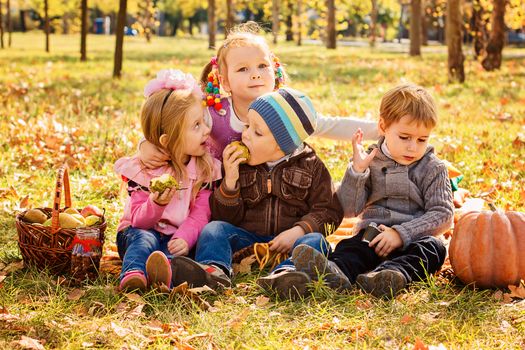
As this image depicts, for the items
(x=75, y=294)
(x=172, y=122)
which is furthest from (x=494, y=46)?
(x=75, y=294)

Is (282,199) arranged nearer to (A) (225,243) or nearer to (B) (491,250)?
(A) (225,243)

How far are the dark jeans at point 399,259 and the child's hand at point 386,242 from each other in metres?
0.05

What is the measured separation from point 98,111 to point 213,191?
5749 mm

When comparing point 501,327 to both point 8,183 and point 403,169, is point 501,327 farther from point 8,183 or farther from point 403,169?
point 8,183

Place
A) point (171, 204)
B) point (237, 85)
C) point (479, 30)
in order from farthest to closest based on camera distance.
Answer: point (479, 30) < point (237, 85) < point (171, 204)

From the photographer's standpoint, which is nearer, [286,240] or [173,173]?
[286,240]

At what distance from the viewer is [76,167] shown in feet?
22.2

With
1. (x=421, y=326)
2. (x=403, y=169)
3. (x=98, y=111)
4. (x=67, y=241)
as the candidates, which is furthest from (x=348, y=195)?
(x=98, y=111)

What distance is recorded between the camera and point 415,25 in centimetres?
2408

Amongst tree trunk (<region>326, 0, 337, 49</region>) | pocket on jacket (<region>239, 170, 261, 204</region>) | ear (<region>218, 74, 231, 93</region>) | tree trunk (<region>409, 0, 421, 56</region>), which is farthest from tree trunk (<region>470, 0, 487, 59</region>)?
Result: pocket on jacket (<region>239, 170, 261, 204</region>)

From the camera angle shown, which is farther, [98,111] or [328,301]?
[98,111]

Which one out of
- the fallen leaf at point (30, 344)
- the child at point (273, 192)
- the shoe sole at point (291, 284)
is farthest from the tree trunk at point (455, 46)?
the fallen leaf at point (30, 344)

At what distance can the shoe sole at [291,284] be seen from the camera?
373 centimetres

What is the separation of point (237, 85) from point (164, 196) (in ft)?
3.16
